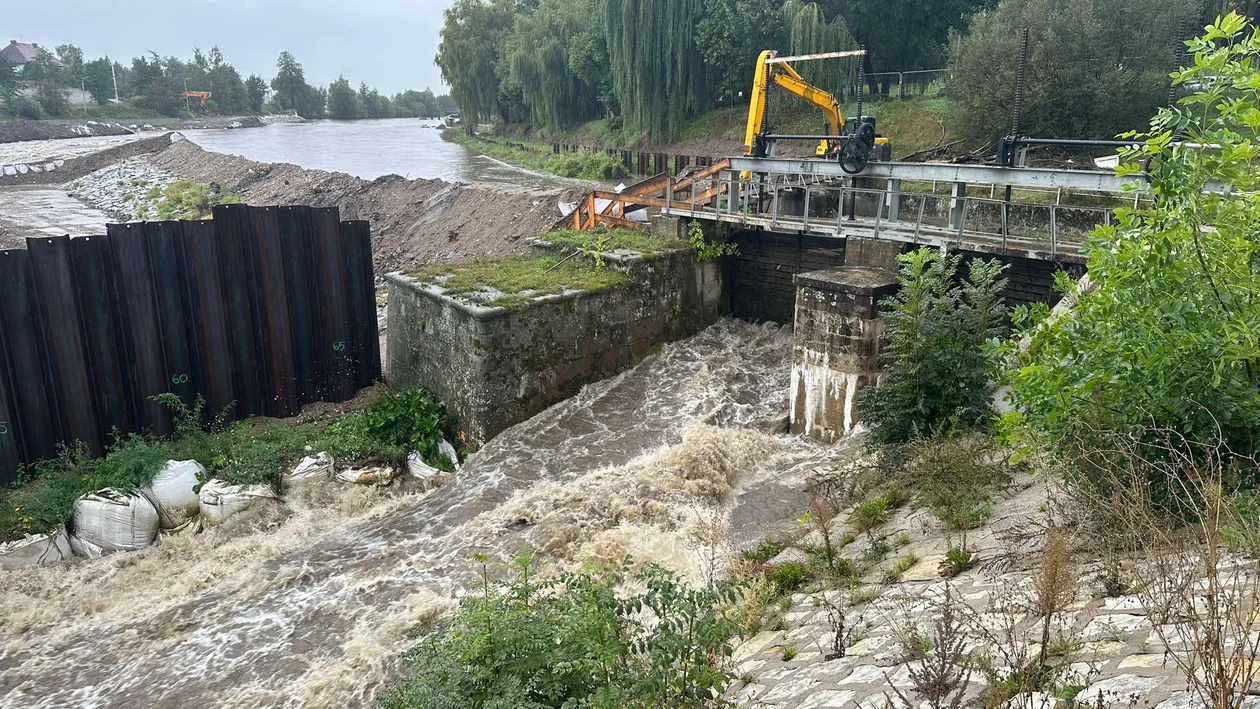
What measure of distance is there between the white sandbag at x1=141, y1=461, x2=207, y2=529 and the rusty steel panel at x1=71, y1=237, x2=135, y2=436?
4.23 ft

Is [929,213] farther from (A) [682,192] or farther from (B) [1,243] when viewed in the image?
(B) [1,243]

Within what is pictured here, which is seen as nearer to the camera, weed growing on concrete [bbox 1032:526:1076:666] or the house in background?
weed growing on concrete [bbox 1032:526:1076:666]

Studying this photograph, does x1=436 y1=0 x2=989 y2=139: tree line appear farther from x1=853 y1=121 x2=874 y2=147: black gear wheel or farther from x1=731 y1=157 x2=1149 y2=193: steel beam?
x1=853 y1=121 x2=874 y2=147: black gear wheel

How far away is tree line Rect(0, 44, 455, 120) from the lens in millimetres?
80000

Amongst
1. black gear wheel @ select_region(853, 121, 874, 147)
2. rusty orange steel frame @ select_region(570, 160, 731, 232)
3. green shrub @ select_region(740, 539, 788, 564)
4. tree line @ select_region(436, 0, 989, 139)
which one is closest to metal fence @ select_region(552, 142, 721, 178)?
tree line @ select_region(436, 0, 989, 139)

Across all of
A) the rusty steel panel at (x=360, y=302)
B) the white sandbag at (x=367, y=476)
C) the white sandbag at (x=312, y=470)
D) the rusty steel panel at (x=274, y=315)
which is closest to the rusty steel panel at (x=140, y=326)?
the rusty steel panel at (x=274, y=315)

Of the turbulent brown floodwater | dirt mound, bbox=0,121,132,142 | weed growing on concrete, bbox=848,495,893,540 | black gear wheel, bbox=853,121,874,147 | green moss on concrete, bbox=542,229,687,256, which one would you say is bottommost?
the turbulent brown floodwater

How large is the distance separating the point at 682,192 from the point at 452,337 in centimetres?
663

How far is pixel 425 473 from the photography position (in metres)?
11.1

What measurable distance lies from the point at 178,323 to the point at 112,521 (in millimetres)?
2914

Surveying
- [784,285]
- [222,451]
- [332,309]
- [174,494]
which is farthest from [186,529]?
[784,285]

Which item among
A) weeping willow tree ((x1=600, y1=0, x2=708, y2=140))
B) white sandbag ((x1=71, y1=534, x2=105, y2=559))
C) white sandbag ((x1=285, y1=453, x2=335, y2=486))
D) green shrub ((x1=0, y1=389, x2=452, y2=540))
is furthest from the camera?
weeping willow tree ((x1=600, y1=0, x2=708, y2=140))

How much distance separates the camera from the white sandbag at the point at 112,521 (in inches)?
362

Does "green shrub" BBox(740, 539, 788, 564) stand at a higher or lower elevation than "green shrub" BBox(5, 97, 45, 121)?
lower
